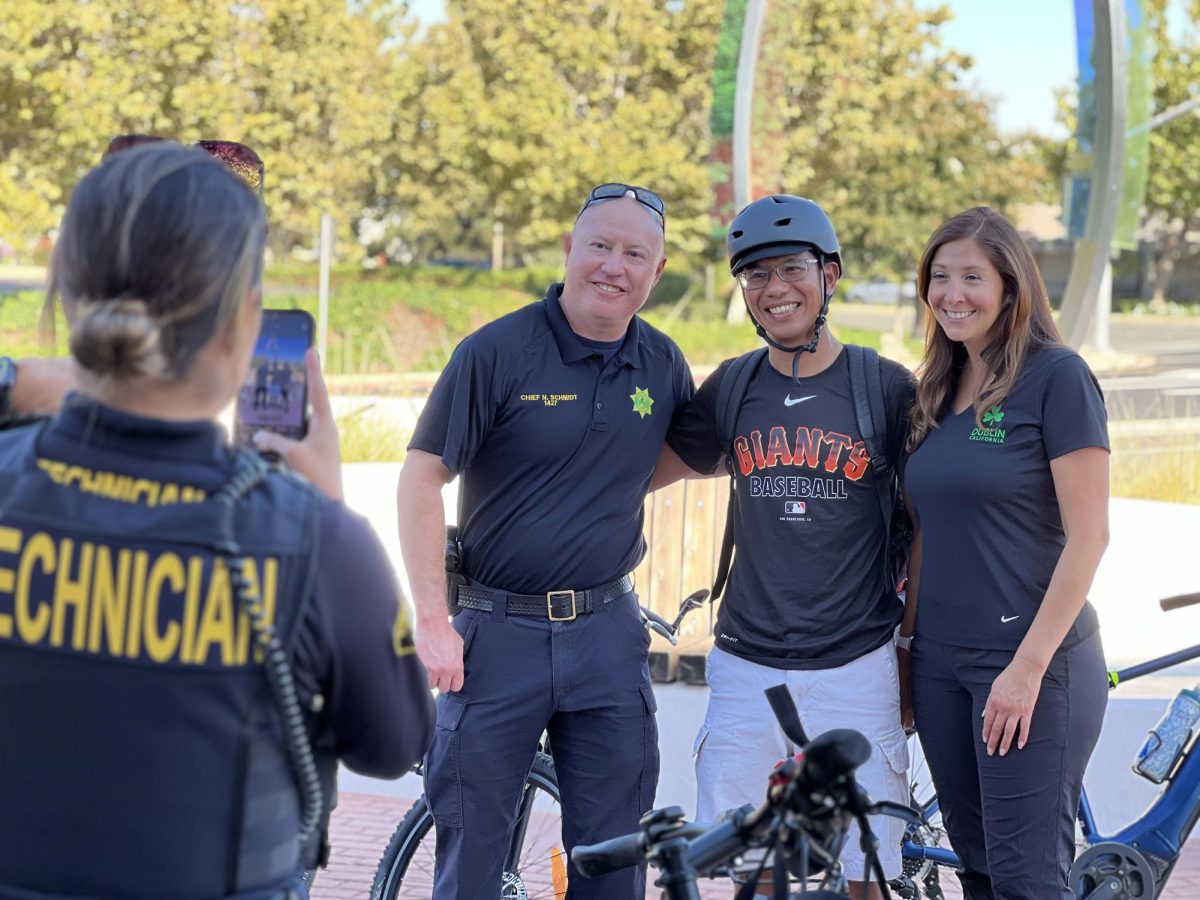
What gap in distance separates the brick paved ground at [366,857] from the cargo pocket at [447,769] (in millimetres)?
1442

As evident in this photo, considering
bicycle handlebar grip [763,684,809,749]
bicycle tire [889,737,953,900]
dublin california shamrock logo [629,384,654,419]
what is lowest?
bicycle tire [889,737,953,900]

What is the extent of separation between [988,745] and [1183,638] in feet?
17.1

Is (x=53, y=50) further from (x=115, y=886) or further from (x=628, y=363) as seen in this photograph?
(x=115, y=886)

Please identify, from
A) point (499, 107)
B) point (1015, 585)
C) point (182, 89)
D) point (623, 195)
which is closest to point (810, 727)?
point (1015, 585)

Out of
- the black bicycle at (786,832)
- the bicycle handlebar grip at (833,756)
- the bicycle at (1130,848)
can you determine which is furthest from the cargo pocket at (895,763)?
the bicycle handlebar grip at (833,756)

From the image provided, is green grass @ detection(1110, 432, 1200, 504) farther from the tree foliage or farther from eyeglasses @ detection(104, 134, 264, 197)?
the tree foliage

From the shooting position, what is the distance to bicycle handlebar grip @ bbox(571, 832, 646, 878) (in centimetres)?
197

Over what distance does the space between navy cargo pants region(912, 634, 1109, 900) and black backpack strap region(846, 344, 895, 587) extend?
325 millimetres

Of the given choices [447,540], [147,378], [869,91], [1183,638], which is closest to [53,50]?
[869,91]

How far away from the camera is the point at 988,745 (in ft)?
11.2

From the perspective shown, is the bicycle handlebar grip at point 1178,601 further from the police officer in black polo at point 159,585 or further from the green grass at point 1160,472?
the green grass at point 1160,472

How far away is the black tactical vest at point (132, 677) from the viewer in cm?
163

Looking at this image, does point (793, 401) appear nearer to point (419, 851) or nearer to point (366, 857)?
point (419, 851)

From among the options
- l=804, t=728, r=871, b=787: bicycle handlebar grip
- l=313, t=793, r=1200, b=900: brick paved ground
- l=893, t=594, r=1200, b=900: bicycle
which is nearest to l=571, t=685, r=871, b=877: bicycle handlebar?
l=804, t=728, r=871, b=787: bicycle handlebar grip
